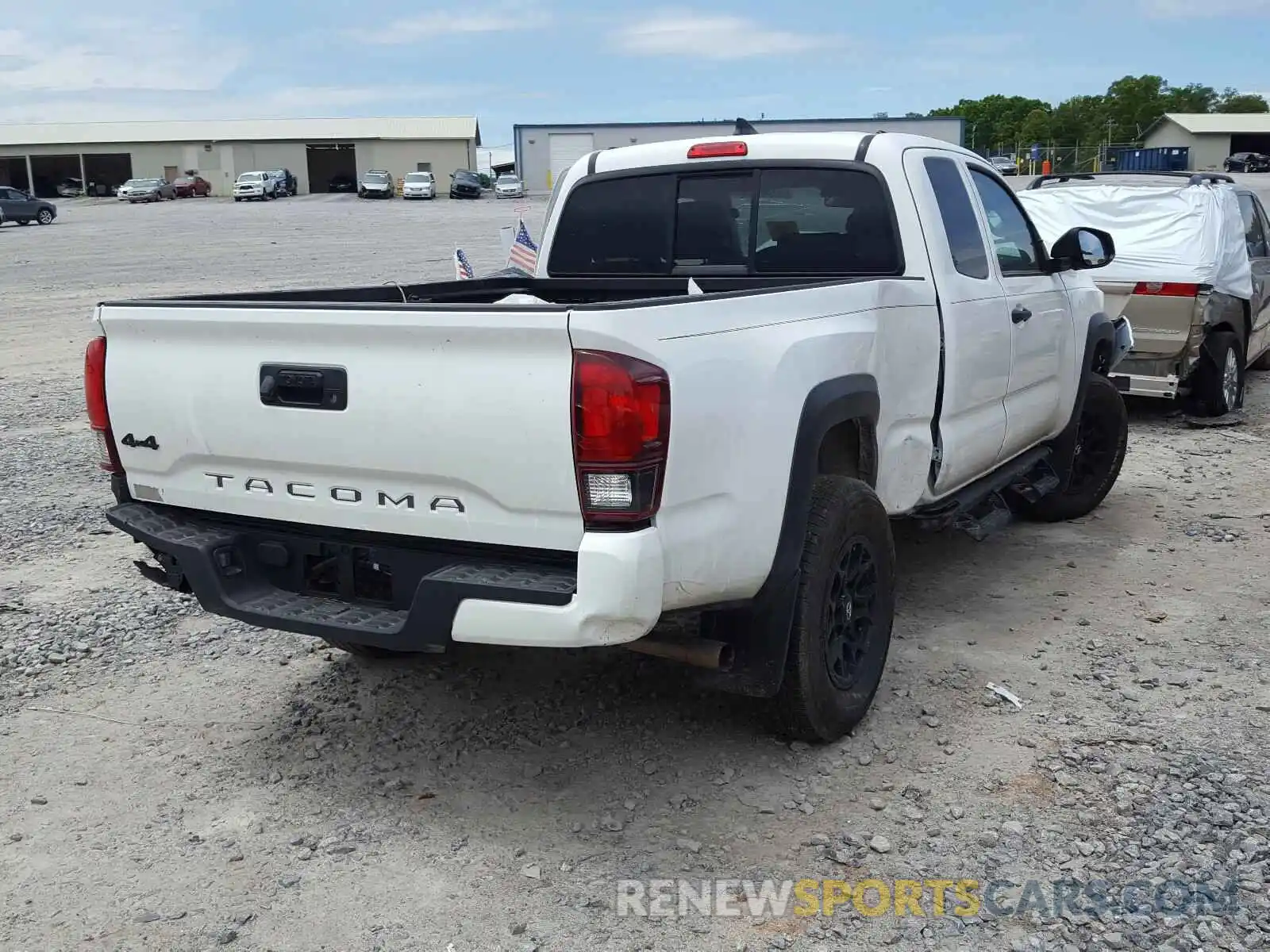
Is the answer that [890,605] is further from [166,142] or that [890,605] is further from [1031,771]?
[166,142]

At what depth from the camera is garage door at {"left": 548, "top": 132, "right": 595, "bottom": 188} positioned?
6512 cm

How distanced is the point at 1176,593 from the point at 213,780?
175 inches

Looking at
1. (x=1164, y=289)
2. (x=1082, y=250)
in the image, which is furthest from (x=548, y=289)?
(x=1164, y=289)

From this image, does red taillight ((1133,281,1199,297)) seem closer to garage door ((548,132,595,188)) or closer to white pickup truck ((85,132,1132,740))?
white pickup truck ((85,132,1132,740))

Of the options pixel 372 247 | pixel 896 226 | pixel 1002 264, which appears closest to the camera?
pixel 896 226

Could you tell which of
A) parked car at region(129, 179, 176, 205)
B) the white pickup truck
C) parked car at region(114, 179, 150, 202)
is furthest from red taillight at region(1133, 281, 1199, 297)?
parked car at region(114, 179, 150, 202)

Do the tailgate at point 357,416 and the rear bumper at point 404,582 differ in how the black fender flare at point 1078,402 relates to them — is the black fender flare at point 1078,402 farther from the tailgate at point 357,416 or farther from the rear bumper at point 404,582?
the tailgate at point 357,416

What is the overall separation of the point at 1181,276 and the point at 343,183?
71.1 metres

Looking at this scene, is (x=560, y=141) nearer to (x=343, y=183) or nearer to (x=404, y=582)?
(x=343, y=183)

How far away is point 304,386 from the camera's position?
3.62 metres

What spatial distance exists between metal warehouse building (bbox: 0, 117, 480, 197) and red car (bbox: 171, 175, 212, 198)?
474 cm

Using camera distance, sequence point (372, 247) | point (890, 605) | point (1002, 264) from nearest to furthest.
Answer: point (890, 605) → point (1002, 264) → point (372, 247)

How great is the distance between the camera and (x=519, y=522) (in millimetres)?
3381

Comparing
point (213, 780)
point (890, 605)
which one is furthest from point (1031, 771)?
point (213, 780)
